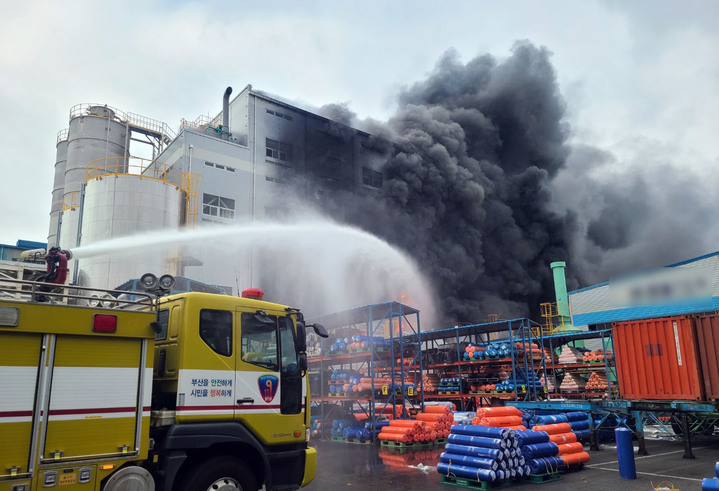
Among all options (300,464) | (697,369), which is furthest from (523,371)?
(300,464)

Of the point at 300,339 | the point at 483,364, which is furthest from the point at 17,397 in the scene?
the point at 483,364

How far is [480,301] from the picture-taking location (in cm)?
4731

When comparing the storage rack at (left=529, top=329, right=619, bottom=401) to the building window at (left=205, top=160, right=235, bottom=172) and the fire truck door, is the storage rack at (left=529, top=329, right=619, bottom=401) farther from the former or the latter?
the building window at (left=205, top=160, right=235, bottom=172)

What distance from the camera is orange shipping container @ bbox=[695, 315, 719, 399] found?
10.7 metres

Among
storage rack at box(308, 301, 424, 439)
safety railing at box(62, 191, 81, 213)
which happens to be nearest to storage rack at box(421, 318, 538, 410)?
storage rack at box(308, 301, 424, 439)

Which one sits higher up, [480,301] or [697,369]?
[480,301]

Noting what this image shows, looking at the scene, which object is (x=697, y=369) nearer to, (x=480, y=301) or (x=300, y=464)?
(x=300, y=464)

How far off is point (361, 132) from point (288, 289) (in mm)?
17843

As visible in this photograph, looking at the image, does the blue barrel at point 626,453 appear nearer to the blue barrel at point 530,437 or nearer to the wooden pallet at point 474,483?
the blue barrel at point 530,437

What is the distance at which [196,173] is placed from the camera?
29969mm

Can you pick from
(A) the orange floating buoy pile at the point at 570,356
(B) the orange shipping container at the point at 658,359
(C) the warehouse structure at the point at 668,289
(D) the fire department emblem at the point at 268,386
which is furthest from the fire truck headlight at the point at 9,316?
(A) the orange floating buoy pile at the point at 570,356

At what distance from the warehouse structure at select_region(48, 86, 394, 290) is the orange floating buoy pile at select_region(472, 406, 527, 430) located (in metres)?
17.2

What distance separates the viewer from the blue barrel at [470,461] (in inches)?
369

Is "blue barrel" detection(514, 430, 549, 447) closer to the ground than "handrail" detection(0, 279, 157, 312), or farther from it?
closer to the ground
